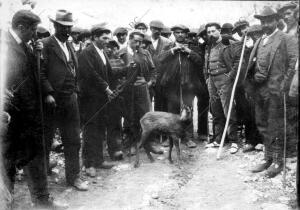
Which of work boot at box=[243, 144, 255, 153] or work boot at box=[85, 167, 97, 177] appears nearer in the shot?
work boot at box=[85, 167, 97, 177]

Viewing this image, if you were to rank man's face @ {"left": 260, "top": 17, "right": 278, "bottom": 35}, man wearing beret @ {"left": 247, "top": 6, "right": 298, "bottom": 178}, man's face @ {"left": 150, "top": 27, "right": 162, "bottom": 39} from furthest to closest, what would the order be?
Result: man's face @ {"left": 150, "top": 27, "right": 162, "bottom": 39}
man's face @ {"left": 260, "top": 17, "right": 278, "bottom": 35}
man wearing beret @ {"left": 247, "top": 6, "right": 298, "bottom": 178}

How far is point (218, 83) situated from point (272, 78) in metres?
1.75

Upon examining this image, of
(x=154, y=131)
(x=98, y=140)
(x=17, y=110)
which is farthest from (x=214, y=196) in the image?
(x=17, y=110)

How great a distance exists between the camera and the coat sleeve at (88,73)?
6.49 meters

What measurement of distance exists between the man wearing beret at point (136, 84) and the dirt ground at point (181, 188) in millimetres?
774

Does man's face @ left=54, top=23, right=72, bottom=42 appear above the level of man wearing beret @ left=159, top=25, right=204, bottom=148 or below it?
above

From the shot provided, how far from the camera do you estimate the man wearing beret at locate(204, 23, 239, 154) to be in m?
7.32

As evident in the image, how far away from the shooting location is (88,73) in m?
6.53

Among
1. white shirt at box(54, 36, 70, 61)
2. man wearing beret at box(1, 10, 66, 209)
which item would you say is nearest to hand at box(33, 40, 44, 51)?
man wearing beret at box(1, 10, 66, 209)

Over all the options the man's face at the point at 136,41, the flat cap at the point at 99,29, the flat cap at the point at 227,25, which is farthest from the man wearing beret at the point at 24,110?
the flat cap at the point at 227,25

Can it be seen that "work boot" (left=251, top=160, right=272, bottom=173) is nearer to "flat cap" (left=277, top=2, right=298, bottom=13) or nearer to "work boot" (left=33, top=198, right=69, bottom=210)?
"flat cap" (left=277, top=2, right=298, bottom=13)

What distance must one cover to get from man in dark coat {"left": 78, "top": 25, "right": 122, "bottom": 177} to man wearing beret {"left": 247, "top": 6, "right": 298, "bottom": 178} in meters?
2.37

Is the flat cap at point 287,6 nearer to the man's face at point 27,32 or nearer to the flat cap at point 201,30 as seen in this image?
the flat cap at point 201,30

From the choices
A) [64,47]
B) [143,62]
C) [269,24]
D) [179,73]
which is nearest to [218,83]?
[179,73]
